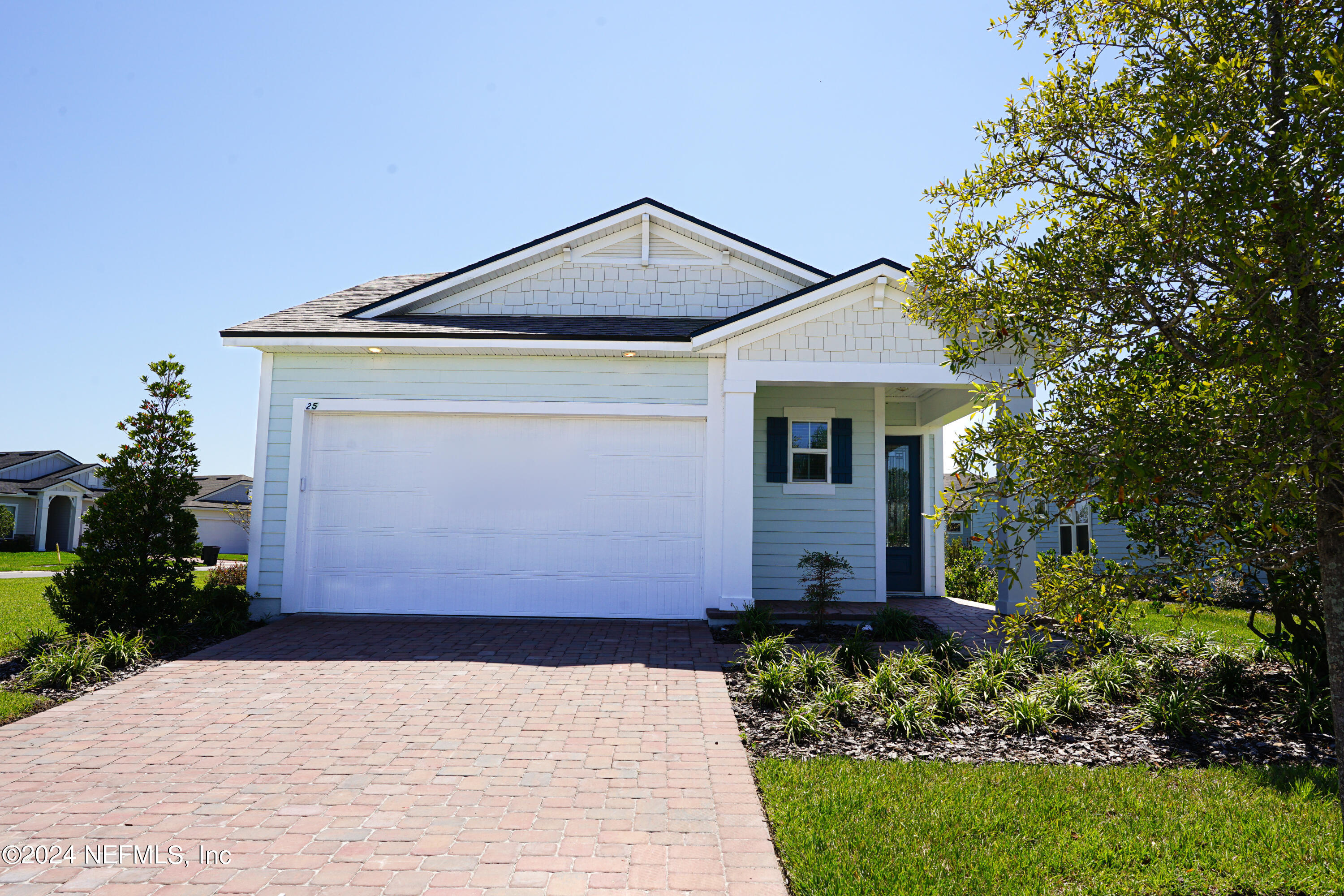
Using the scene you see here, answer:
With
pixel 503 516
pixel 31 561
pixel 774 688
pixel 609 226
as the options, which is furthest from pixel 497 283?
pixel 31 561

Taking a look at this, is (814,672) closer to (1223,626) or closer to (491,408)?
(491,408)

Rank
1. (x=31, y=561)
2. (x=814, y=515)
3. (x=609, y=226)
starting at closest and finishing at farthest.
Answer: (x=814, y=515) → (x=609, y=226) → (x=31, y=561)

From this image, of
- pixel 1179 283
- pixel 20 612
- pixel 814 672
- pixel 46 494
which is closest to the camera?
pixel 1179 283

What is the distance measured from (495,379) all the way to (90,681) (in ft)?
17.6

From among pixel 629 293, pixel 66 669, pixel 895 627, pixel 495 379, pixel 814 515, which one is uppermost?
pixel 629 293

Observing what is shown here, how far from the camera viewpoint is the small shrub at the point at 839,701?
573 cm

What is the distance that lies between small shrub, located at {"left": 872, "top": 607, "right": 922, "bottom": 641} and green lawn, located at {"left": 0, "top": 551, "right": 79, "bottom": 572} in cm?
1881

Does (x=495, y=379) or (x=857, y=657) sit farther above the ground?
→ (x=495, y=379)

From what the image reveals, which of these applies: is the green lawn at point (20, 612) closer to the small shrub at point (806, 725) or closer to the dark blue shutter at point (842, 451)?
the small shrub at point (806, 725)

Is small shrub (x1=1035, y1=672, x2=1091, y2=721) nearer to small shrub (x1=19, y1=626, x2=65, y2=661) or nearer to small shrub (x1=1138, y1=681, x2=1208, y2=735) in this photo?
small shrub (x1=1138, y1=681, x2=1208, y2=735)

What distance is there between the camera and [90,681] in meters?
6.64

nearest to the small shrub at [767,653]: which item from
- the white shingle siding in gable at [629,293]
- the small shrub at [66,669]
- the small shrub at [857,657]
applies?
the small shrub at [857,657]

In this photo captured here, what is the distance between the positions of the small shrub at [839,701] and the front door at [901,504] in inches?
288

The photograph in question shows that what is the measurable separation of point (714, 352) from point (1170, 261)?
7.48 m
